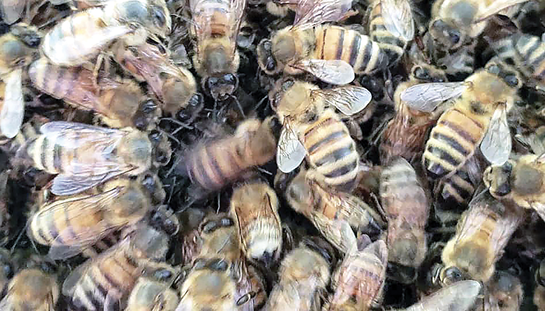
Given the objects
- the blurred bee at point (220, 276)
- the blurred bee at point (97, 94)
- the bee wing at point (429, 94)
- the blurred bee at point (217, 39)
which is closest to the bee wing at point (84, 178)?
the blurred bee at point (97, 94)

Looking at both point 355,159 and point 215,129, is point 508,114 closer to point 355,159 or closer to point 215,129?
point 355,159

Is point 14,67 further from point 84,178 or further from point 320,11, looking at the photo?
point 320,11

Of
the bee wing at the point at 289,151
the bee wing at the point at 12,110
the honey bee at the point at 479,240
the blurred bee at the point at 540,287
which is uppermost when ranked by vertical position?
the bee wing at the point at 12,110

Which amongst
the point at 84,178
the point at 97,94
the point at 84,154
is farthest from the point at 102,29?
the point at 84,178

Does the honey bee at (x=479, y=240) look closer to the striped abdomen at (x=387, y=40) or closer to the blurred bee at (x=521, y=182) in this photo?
the blurred bee at (x=521, y=182)

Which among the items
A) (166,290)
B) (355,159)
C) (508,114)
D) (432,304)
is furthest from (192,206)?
(508,114)

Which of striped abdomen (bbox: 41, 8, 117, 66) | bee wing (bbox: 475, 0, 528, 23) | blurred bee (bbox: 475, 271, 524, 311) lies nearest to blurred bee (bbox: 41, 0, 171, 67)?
striped abdomen (bbox: 41, 8, 117, 66)
